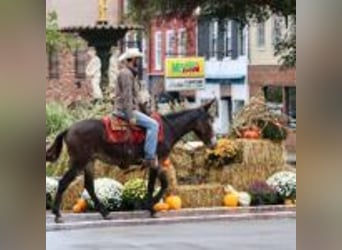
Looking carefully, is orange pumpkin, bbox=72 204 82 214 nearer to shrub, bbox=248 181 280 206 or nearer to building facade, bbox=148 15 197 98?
building facade, bbox=148 15 197 98

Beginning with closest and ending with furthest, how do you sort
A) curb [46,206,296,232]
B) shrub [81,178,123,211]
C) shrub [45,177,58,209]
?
1. shrub [45,177,58,209]
2. curb [46,206,296,232]
3. shrub [81,178,123,211]

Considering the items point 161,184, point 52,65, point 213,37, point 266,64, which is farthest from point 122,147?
point 52,65

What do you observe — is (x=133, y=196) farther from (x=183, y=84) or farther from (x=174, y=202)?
(x=183, y=84)

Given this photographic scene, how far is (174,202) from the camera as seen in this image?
3.72 m

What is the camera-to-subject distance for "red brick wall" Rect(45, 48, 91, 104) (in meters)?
3.00

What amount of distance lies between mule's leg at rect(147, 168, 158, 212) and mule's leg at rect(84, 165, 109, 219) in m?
0.22

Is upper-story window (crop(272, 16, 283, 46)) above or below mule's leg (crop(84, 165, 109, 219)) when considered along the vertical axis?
above

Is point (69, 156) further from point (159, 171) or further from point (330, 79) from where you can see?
point (330, 79)

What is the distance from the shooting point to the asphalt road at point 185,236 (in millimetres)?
3215

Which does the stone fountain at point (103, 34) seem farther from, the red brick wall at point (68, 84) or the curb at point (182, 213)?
the curb at point (182, 213)

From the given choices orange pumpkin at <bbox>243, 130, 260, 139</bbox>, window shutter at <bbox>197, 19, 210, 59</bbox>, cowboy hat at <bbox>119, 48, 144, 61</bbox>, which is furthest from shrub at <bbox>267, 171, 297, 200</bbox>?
cowboy hat at <bbox>119, 48, 144, 61</bbox>

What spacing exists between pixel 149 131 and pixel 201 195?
423 millimetres

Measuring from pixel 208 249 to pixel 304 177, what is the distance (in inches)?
76.6

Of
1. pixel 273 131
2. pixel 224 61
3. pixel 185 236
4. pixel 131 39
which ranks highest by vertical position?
pixel 131 39
